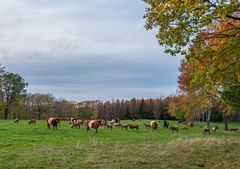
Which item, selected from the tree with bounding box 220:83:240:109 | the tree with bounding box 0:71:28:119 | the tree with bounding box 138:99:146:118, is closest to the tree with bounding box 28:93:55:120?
the tree with bounding box 0:71:28:119

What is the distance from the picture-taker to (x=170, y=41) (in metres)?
15.5

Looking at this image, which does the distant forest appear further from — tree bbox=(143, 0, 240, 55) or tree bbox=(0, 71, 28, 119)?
tree bbox=(143, 0, 240, 55)

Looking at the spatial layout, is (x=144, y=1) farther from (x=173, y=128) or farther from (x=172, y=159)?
(x=173, y=128)

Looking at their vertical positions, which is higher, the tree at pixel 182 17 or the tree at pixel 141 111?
the tree at pixel 182 17

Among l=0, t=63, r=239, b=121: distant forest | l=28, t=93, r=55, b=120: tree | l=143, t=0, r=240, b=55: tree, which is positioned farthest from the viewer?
l=28, t=93, r=55, b=120: tree

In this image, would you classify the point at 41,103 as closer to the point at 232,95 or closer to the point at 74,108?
the point at 74,108

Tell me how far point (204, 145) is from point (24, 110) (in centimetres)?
9577

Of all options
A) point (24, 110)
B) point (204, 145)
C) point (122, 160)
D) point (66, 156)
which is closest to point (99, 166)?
point (122, 160)

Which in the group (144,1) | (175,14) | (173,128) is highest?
(144,1)

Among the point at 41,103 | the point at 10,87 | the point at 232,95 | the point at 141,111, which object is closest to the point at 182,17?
the point at 232,95

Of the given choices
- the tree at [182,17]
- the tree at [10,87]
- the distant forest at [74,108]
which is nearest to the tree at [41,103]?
the distant forest at [74,108]

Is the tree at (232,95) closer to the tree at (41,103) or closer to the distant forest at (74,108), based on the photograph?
the distant forest at (74,108)

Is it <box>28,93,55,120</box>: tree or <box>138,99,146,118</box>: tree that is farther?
<box>138,99,146,118</box>: tree

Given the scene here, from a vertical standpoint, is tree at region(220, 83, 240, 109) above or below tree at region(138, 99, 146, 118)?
above
